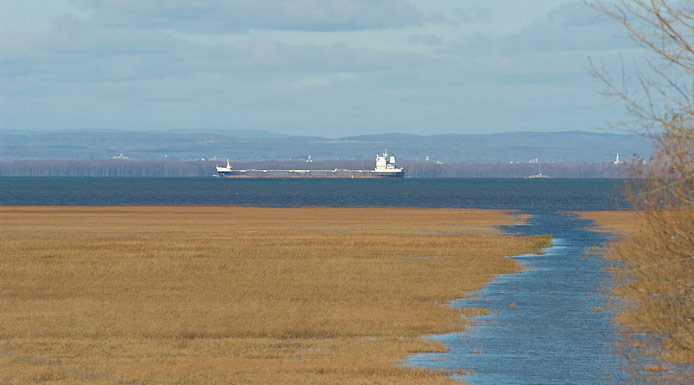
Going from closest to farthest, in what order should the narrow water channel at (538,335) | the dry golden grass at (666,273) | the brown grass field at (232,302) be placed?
the dry golden grass at (666,273) < the brown grass field at (232,302) < the narrow water channel at (538,335)

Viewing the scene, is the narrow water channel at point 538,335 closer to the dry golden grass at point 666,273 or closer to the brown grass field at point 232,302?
the brown grass field at point 232,302

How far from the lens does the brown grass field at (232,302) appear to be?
22078 millimetres

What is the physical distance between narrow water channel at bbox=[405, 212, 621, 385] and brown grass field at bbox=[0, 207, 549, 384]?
0.95 m

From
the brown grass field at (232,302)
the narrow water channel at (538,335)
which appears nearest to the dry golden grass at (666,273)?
the narrow water channel at (538,335)

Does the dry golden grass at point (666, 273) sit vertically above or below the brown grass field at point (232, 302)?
above

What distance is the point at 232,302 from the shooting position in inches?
1277

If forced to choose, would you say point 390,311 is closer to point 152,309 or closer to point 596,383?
point 152,309

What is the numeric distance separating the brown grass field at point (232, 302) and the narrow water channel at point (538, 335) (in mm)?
953

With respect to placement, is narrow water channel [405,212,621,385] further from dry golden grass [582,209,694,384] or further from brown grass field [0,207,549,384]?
dry golden grass [582,209,694,384]

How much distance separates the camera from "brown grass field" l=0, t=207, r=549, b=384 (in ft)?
72.4

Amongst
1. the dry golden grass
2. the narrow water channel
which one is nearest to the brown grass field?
the narrow water channel

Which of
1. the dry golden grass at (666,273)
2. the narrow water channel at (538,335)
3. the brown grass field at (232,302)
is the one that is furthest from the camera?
the narrow water channel at (538,335)

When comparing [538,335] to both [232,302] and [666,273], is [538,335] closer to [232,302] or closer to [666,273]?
[232,302]

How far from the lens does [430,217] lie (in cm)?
9475
